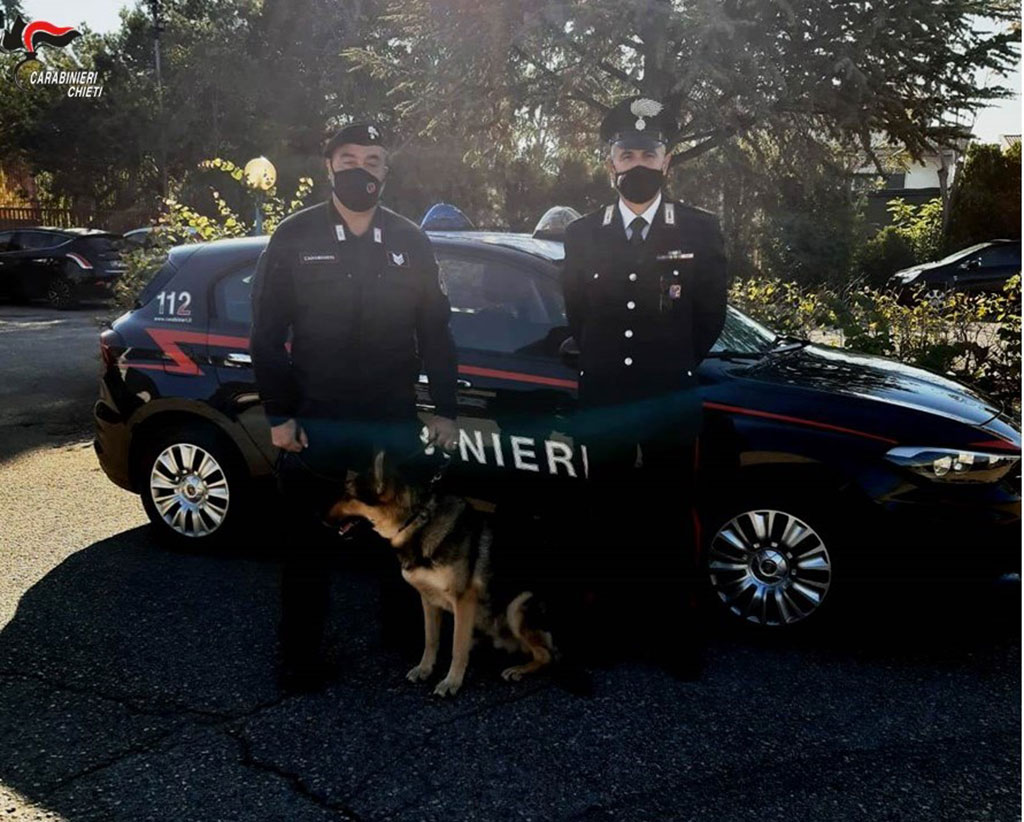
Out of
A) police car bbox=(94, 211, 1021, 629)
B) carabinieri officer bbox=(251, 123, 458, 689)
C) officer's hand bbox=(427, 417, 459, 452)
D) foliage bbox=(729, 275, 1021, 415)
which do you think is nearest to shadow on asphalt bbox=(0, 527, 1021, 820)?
police car bbox=(94, 211, 1021, 629)

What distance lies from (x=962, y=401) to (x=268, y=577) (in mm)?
3114

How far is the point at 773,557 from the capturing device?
3654mm

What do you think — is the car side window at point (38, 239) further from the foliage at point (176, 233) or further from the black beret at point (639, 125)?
the black beret at point (639, 125)

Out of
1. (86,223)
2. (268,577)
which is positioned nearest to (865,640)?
(268,577)

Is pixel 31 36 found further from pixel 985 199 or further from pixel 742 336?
pixel 742 336

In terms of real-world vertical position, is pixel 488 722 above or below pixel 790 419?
below

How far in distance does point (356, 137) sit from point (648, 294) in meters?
1.16

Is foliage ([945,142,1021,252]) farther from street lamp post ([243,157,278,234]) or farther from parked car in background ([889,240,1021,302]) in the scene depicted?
street lamp post ([243,157,278,234])

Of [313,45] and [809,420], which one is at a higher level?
[313,45]

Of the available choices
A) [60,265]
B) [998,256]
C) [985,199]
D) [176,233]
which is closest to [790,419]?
[176,233]

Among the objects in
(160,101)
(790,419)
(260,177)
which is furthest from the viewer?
(160,101)

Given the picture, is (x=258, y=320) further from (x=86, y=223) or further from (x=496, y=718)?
(x=86, y=223)

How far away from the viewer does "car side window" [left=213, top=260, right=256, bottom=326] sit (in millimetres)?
4531

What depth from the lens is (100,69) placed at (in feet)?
108
